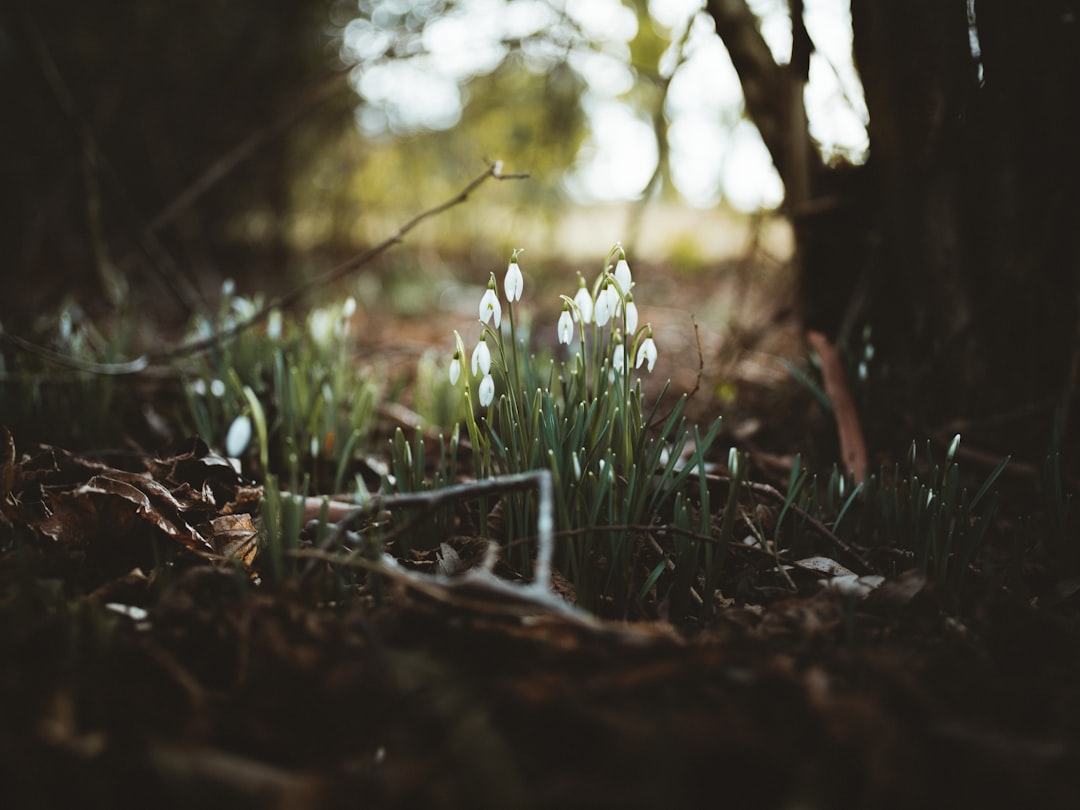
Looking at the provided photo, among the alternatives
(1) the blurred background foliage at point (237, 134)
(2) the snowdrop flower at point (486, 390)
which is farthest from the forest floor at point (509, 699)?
(1) the blurred background foliage at point (237, 134)

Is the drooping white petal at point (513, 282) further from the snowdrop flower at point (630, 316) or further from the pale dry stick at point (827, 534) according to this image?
the pale dry stick at point (827, 534)

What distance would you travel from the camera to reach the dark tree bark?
1.73 m

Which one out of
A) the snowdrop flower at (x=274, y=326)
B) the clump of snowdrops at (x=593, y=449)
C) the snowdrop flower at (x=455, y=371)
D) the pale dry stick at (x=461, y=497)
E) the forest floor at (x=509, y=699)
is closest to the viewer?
the forest floor at (x=509, y=699)

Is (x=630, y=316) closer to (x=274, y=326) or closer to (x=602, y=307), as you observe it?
(x=602, y=307)

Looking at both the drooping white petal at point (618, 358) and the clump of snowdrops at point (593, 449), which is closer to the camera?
the clump of snowdrops at point (593, 449)

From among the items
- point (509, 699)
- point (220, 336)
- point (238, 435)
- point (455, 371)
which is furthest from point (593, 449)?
point (220, 336)

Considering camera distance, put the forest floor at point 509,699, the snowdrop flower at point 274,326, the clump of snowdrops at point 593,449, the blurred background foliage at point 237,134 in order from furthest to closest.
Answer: the blurred background foliage at point 237,134 → the snowdrop flower at point 274,326 → the clump of snowdrops at point 593,449 → the forest floor at point 509,699

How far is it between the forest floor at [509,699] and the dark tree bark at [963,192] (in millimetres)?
997

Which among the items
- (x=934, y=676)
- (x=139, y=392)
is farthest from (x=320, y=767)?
(x=139, y=392)

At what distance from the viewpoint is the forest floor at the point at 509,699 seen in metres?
0.65

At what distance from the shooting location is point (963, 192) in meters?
1.92

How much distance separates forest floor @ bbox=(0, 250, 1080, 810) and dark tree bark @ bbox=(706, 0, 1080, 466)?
997 millimetres

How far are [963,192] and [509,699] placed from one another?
6.27 ft

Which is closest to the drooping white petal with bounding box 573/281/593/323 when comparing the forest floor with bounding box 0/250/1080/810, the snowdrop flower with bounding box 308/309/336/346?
the forest floor with bounding box 0/250/1080/810
